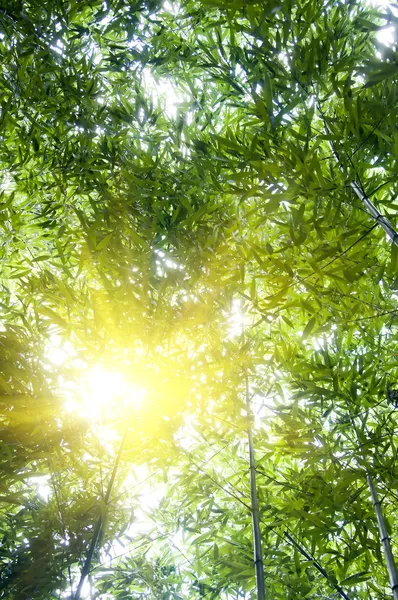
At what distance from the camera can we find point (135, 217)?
2.08 metres

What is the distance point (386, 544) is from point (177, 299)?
57.9 inches

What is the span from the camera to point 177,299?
222cm

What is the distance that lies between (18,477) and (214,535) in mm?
1109

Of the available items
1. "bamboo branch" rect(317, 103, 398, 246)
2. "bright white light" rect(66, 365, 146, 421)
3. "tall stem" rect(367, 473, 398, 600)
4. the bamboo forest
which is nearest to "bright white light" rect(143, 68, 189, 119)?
the bamboo forest

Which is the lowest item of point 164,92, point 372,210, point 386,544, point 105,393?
point 386,544

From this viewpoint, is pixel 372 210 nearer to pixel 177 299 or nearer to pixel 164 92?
pixel 177 299

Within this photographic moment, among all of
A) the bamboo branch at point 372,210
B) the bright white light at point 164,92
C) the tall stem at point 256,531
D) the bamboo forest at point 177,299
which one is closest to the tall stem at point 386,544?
the bamboo forest at point 177,299

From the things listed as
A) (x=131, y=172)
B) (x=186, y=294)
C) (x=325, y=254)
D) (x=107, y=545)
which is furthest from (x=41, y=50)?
(x=107, y=545)

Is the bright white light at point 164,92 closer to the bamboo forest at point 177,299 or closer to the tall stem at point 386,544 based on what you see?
the bamboo forest at point 177,299

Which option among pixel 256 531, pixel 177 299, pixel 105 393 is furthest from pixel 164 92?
pixel 256 531

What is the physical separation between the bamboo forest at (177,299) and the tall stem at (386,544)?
0.8 inches

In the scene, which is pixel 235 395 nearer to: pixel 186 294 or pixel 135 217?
pixel 186 294

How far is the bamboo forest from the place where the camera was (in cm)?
192

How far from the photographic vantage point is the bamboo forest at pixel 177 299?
192 cm
